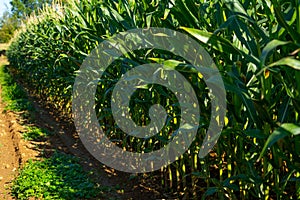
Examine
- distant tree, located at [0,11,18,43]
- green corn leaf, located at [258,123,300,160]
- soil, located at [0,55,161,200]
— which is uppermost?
distant tree, located at [0,11,18,43]

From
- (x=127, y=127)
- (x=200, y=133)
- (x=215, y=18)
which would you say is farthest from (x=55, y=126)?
(x=215, y=18)

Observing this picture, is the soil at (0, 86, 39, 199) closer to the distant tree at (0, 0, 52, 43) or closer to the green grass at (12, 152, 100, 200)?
the green grass at (12, 152, 100, 200)

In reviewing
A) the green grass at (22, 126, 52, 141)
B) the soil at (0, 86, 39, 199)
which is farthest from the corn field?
the green grass at (22, 126, 52, 141)

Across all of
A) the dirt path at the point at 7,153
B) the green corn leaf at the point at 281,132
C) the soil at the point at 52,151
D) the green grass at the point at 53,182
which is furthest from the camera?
the dirt path at the point at 7,153

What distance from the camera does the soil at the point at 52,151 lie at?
3.27 m

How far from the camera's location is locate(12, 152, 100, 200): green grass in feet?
10.3

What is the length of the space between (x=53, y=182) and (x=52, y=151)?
45.5 inches

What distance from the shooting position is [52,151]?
14.7 ft

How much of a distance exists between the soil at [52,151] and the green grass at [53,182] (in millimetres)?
116

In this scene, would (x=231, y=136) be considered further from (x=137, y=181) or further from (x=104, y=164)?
(x=104, y=164)

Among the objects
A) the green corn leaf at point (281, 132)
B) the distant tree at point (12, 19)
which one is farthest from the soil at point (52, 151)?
the distant tree at point (12, 19)

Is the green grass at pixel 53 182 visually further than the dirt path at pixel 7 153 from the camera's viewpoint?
No

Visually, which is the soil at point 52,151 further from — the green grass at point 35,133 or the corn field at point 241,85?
the corn field at point 241,85

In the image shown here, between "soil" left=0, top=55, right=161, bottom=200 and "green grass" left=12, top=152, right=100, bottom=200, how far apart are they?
0.12m
